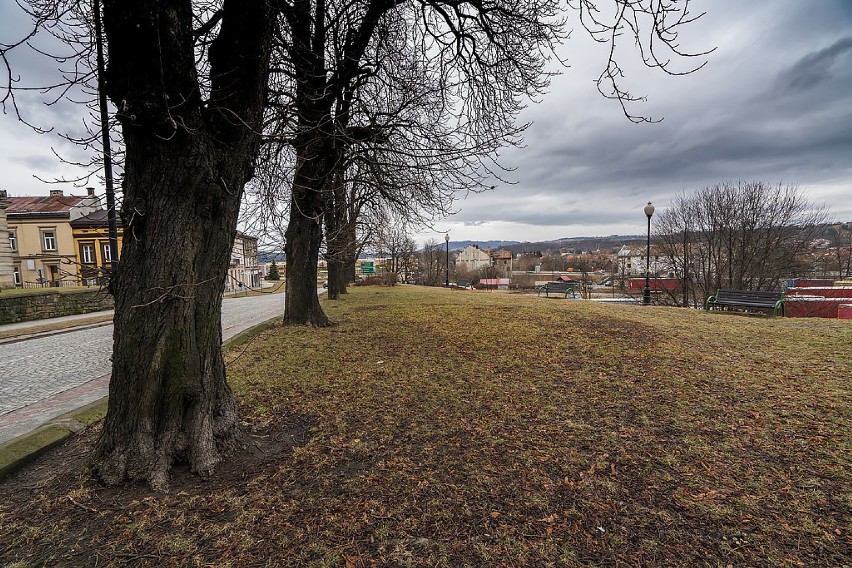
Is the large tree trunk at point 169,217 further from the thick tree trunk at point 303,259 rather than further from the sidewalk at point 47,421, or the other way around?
the thick tree trunk at point 303,259

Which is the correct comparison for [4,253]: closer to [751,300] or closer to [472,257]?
[751,300]

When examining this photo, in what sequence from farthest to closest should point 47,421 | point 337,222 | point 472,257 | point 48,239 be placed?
point 472,257 → point 48,239 → point 337,222 → point 47,421

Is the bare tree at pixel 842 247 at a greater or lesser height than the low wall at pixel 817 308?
greater

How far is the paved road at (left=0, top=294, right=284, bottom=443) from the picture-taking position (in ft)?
13.9

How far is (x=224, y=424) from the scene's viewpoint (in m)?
2.95

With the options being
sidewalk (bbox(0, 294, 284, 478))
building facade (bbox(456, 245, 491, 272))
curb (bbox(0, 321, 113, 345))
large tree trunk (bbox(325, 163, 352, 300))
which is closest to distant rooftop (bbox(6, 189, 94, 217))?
curb (bbox(0, 321, 113, 345))

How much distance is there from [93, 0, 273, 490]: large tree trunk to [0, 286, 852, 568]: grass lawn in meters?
0.32

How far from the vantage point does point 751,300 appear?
35.0 feet

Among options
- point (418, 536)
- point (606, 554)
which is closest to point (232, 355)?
point (418, 536)

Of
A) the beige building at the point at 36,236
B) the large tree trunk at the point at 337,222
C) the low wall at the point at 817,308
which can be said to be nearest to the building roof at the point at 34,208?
A: the beige building at the point at 36,236

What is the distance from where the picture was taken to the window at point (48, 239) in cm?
3303

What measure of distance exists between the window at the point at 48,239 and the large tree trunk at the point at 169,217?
144 feet

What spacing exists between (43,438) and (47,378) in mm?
4074

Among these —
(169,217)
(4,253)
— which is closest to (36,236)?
(4,253)
